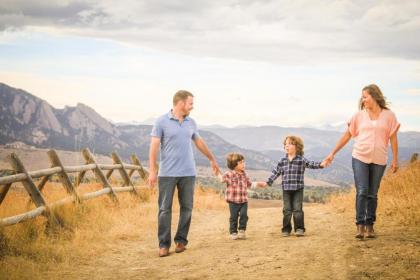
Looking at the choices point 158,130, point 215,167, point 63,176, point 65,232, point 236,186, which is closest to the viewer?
point 158,130

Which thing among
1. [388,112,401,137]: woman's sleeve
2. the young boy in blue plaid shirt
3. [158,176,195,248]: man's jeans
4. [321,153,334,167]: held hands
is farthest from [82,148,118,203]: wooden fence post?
[388,112,401,137]: woman's sleeve

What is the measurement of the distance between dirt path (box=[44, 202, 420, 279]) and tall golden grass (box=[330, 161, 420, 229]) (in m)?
0.82

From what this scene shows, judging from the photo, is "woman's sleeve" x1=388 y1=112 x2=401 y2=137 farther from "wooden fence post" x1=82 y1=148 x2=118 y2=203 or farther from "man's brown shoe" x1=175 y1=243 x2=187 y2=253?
"wooden fence post" x1=82 y1=148 x2=118 y2=203

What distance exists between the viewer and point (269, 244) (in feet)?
21.6

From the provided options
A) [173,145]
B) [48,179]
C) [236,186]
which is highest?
[173,145]

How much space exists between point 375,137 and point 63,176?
17.8 feet

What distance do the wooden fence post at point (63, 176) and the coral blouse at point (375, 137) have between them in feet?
16.5

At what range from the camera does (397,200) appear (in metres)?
8.92

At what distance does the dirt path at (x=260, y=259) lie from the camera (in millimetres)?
4883

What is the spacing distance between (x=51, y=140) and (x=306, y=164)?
186698mm

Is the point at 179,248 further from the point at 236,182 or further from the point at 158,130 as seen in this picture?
the point at 158,130

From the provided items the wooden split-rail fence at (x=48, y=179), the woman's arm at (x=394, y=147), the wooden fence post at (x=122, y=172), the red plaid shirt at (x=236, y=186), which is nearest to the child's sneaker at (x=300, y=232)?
the red plaid shirt at (x=236, y=186)

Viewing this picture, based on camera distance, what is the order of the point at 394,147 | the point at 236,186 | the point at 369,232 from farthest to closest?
1. the point at 236,186
2. the point at 394,147
3. the point at 369,232

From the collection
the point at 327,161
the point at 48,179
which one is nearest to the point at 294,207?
the point at 327,161
